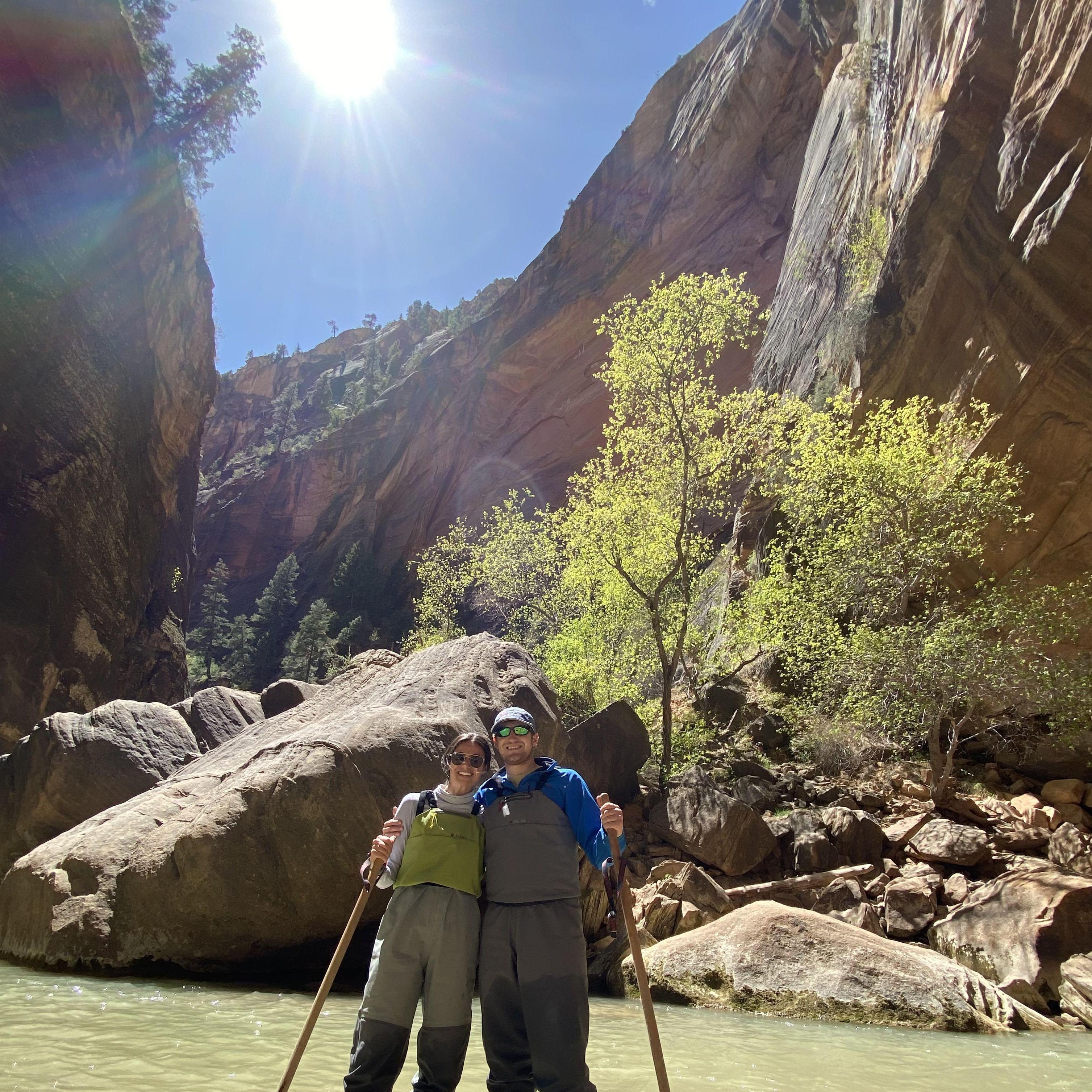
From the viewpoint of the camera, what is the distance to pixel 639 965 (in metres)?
3.28

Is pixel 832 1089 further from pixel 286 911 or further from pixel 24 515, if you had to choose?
pixel 24 515

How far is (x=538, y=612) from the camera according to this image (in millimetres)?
25531

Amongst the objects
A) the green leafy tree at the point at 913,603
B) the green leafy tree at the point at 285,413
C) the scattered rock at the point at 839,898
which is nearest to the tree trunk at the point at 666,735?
the green leafy tree at the point at 913,603

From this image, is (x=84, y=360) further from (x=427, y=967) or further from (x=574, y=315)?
(x=574, y=315)

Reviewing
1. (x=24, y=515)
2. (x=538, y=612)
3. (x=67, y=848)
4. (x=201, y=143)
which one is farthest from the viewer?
(x=201, y=143)

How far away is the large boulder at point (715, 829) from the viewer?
10.2 meters

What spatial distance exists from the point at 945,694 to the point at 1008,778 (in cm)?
250

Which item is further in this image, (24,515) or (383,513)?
(383,513)

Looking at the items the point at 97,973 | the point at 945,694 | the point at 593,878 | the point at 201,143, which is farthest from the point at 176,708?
the point at 201,143

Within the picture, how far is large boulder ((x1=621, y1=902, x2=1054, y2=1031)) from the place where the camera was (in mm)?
5723

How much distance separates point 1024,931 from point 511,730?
623 centimetres

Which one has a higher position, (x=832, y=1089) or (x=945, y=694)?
(x=945, y=694)

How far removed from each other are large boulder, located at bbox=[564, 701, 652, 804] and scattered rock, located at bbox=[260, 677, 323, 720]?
4750mm

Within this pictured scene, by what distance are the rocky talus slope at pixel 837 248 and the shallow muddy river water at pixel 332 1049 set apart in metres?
11.9
